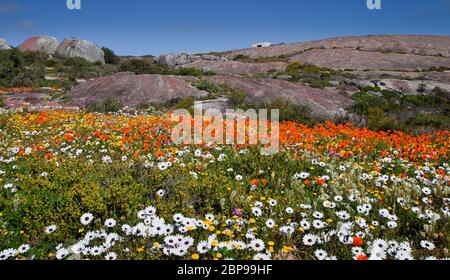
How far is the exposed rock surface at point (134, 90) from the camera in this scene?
1981 centimetres

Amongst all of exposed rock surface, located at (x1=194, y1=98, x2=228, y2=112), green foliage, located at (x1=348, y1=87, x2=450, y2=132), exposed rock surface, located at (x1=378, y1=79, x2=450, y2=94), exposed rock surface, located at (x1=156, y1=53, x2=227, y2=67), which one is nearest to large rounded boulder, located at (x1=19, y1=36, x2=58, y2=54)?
exposed rock surface, located at (x1=156, y1=53, x2=227, y2=67)

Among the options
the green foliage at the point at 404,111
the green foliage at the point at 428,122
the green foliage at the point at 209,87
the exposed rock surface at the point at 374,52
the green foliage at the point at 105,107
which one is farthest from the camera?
the exposed rock surface at the point at 374,52

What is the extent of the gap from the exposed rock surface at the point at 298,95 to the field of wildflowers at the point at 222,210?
34.9 ft

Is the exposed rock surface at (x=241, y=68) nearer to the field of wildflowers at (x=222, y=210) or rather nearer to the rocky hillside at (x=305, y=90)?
the rocky hillside at (x=305, y=90)

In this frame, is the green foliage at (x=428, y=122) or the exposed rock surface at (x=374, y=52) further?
the exposed rock surface at (x=374, y=52)

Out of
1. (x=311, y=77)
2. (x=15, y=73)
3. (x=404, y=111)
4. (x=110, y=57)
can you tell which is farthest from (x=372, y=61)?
(x=110, y=57)

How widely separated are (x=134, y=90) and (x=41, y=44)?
226 feet

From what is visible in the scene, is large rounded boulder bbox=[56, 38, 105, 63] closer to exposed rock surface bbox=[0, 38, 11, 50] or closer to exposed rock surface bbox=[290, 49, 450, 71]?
exposed rock surface bbox=[0, 38, 11, 50]

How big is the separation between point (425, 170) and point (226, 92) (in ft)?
50.8

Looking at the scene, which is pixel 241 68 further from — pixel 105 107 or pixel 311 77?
pixel 105 107

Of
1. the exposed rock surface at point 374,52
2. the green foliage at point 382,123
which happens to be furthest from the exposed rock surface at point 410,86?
the exposed rock surface at point 374,52

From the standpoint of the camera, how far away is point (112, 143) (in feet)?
29.1
